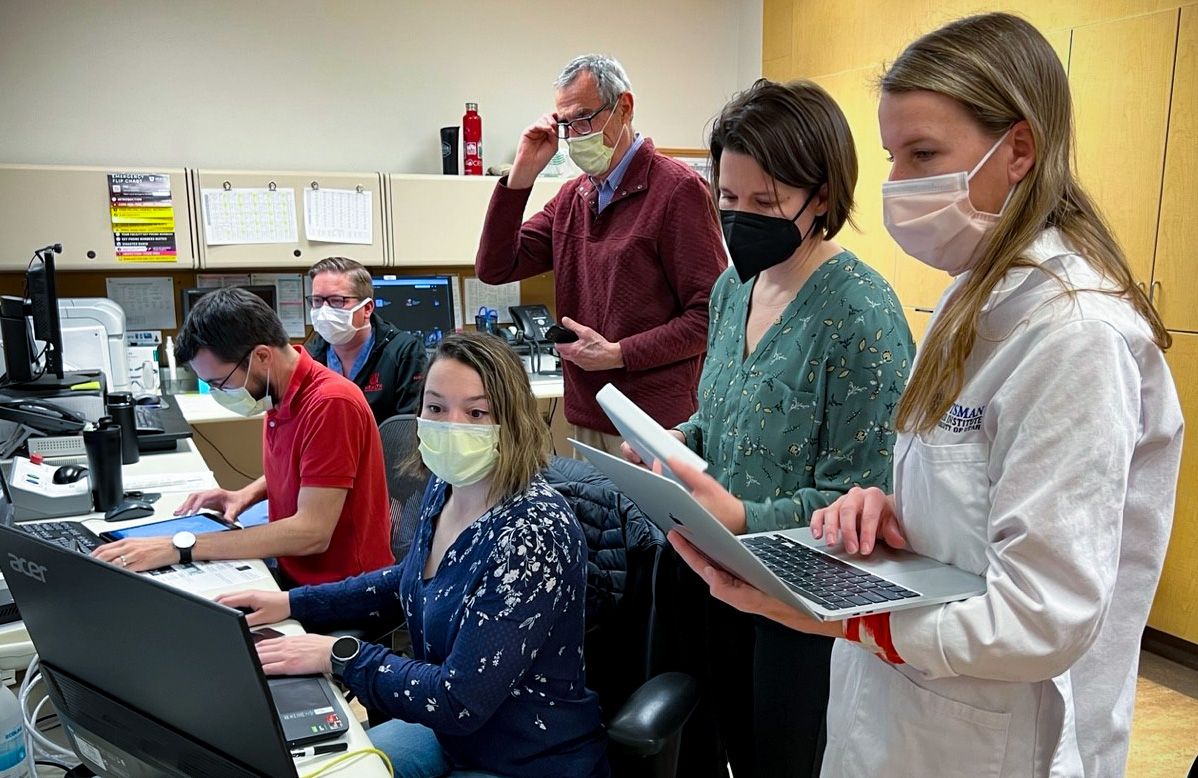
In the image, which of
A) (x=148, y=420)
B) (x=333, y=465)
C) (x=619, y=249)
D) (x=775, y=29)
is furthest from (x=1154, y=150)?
(x=148, y=420)

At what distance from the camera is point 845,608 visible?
829 millimetres

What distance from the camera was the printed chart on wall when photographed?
3.50m

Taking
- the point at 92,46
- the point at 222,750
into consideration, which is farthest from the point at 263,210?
the point at 222,750

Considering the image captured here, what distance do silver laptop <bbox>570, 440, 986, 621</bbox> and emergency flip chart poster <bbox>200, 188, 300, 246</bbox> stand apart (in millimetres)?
3075

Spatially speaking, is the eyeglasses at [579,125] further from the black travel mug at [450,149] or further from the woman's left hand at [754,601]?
the black travel mug at [450,149]

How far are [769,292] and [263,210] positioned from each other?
2.80 metres

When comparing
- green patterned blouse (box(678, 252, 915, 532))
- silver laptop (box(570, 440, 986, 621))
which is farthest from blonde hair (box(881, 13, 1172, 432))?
green patterned blouse (box(678, 252, 915, 532))

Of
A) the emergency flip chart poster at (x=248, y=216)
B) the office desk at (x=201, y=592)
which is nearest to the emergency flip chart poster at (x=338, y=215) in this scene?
the emergency flip chart poster at (x=248, y=216)

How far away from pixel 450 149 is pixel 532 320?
0.85 meters

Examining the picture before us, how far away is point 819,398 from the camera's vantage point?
4.41ft

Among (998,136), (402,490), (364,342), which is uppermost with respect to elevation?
(998,136)

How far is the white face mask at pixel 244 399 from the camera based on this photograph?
2107 mm

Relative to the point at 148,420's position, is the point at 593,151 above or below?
above

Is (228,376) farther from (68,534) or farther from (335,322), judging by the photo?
(335,322)
